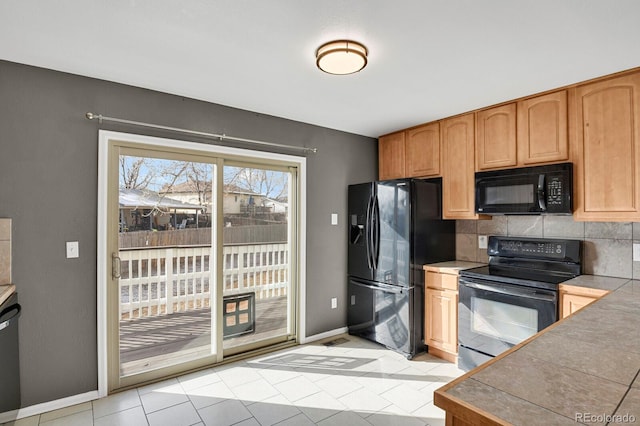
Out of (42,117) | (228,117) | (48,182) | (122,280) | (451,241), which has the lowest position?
Result: (122,280)

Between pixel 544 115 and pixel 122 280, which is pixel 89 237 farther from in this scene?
pixel 544 115

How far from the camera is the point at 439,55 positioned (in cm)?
213

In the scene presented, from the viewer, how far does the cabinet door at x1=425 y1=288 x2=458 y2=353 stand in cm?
311

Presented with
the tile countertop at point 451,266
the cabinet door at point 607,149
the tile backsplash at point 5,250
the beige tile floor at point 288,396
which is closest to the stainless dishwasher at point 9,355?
the tile backsplash at point 5,250

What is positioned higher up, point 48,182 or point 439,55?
point 439,55

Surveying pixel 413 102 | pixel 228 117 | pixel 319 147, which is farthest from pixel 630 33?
pixel 228 117

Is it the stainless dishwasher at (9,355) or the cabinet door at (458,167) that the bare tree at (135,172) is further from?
the cabinet door at (458,167)

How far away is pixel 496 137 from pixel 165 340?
3487mm

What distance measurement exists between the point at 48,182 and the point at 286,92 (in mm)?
1872

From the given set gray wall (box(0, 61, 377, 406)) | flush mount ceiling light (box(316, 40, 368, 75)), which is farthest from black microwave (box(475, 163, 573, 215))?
gray wall (box(0, 61, 377, 406))

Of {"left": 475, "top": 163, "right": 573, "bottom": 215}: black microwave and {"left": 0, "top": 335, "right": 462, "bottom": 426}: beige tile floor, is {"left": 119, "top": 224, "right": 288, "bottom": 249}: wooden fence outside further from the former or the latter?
{"left": 475, "top": 163, "right": 573, "bottom": 215}: black microwave

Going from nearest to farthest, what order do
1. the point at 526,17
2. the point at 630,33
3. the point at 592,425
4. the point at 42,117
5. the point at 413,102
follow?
the point at 592,425 < the point at 526,17 < the point at 630,33 < the point at 42,117 < the point at 413,102

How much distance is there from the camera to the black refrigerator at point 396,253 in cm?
326

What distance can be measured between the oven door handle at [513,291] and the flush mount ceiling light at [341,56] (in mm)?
2018
